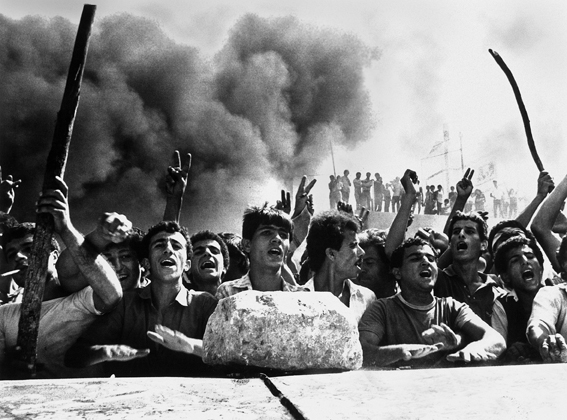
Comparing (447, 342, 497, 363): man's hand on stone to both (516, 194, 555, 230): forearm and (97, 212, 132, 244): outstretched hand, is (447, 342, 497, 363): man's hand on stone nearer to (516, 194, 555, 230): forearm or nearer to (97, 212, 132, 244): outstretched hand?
(97, 212, 132, 244): outstretched hand

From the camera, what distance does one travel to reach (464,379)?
8.10 ft

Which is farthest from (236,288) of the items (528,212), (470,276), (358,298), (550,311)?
(528,212)

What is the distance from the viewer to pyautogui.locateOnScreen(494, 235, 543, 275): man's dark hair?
4.35 m

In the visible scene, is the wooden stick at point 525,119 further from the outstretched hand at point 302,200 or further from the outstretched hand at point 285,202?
the outstretched hand at point 285,202

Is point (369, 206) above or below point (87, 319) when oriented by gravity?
above

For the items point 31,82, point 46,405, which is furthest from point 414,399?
point 31,82

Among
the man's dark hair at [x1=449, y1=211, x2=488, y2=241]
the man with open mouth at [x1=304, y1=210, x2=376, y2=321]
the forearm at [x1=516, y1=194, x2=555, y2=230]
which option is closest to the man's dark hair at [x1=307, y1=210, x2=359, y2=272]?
the man with open mouth at [x1=304, y1=210, x2=376, y2=321]

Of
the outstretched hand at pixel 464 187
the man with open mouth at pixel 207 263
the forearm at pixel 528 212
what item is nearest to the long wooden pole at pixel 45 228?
the man with open mouth at pixel 207 263

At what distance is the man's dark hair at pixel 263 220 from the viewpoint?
411 cm

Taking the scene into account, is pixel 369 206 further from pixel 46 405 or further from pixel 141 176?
pixel 46 405

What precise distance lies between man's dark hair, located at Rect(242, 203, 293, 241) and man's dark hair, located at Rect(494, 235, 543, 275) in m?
1.49

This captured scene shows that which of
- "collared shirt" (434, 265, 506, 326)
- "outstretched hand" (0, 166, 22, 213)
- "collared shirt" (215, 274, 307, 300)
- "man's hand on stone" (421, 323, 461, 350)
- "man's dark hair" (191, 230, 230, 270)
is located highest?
"outstretched hand" (0, 166, 22, 213)

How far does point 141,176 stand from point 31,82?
4807 millimetres

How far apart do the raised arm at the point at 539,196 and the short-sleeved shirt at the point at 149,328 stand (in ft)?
A: 11.1
